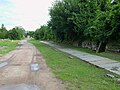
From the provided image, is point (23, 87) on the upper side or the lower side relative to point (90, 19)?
lower

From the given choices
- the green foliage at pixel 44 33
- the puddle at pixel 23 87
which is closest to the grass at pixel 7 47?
the puddle at pixel 23 87

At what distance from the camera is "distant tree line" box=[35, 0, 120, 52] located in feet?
70.6

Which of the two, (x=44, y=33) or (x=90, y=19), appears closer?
(x=90, y=19)

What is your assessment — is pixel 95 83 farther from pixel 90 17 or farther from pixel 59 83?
pixel 90 17

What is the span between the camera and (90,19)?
28.3m

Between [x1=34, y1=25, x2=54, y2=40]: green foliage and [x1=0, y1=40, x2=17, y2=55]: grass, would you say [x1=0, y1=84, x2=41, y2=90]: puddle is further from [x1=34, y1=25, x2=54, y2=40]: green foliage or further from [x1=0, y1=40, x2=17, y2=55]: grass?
[x1=34, y1=25, x2=54, y2=40]: green foliage

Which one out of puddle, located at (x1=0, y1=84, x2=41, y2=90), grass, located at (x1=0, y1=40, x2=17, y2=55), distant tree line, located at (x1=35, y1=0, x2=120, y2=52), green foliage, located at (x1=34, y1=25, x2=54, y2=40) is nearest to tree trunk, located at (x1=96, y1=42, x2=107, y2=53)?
distant tree line, located at (x1=35, y1=0, x2=120, y2=52)

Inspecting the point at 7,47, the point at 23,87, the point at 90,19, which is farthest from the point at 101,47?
the point at 7,47

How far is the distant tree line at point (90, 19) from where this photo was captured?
21531 millimetres

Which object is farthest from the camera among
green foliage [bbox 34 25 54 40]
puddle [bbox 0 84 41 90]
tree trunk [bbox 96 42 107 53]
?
green foliage [bbox 34 25 54 40]

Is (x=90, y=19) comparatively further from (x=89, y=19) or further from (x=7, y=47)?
(x=7, y=47)

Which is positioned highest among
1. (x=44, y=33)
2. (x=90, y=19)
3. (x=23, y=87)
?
(x=90, y=19)

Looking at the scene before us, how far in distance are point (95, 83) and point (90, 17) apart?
21.6 m

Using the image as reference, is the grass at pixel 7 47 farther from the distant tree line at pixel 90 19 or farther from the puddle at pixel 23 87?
the puddle at pixel 23 87
